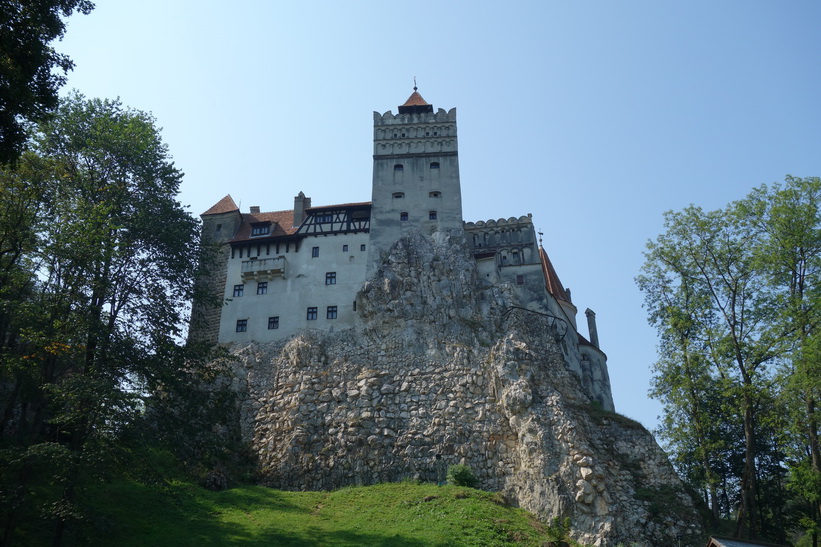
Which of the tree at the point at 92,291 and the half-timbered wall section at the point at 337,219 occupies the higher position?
the half-timbered wall section at the point at 337,219

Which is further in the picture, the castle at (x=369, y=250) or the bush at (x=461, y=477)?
the castle at (x=369, y=250)

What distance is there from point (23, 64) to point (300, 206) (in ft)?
115

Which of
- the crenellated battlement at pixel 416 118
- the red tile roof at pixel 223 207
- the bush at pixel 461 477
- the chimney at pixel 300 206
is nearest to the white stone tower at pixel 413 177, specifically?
the crenellated battlement at pixel 416 118

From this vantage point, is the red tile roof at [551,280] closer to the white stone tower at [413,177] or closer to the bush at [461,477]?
the white stone tower at [413,177]

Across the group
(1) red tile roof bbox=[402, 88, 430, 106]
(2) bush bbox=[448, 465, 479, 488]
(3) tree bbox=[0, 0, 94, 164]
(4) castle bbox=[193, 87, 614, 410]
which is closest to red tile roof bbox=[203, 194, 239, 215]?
(4) castle bbox=[193, 87, 614, 410]

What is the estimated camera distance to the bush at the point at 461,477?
35.5 meters

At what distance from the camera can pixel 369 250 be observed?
47.4 metres

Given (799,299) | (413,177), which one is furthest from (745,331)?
(413,177)

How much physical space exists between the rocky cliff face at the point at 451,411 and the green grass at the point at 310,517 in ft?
7.15

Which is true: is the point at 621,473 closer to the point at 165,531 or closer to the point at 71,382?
the point at 165,531

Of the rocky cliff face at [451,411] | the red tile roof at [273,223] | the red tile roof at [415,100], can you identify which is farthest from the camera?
the red tile roof at [415,100]

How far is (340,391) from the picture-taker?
40.7 metres

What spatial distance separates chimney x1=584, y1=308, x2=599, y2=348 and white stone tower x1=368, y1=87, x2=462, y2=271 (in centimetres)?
1337

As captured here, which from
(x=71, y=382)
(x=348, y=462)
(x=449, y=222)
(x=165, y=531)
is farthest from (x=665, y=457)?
(x=71, y=382)
